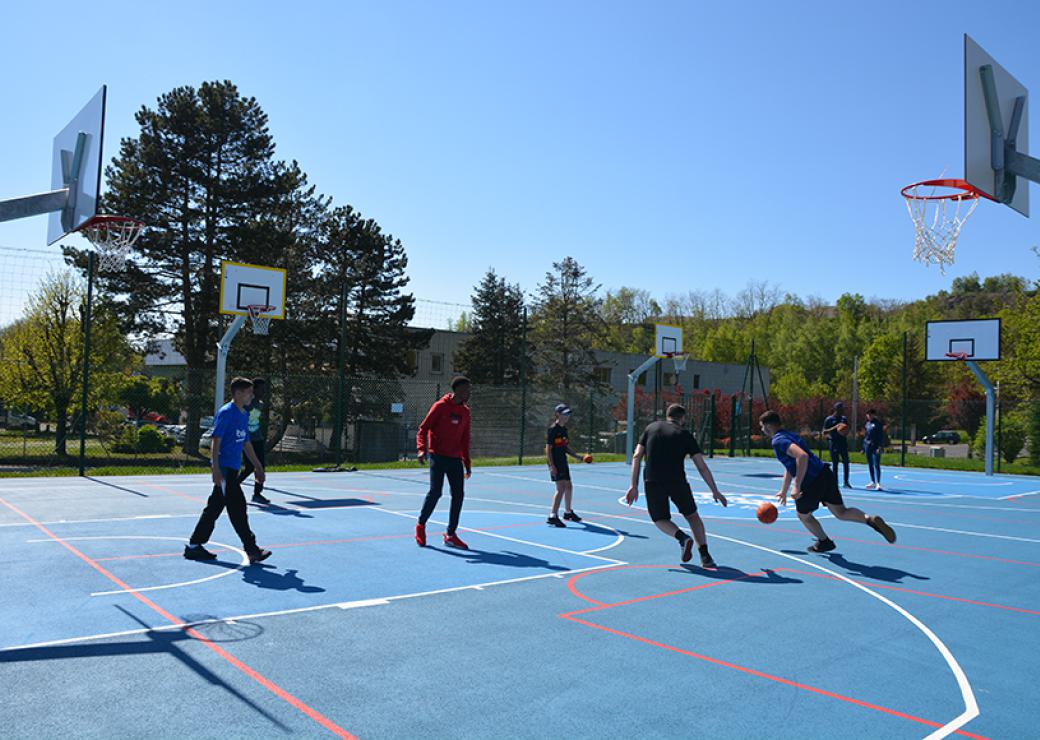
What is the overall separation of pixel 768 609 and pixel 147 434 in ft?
95.1

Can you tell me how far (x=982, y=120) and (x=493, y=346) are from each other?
43.7 m

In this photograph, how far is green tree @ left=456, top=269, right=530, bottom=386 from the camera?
49.3 metres

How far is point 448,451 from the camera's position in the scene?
9.43 meters

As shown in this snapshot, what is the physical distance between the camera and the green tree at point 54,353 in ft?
105

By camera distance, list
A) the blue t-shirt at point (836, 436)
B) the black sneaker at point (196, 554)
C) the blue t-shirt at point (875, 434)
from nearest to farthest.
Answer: the black sneaker at point (196, 554), the blue t-shirt at point (836, 436), the blue t-shirt at point (875, 434)

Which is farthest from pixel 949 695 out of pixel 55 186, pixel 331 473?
pixel 331 473

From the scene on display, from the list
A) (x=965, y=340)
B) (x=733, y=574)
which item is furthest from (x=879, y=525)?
(x=965, y=340)

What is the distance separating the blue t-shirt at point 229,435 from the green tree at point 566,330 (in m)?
39.2

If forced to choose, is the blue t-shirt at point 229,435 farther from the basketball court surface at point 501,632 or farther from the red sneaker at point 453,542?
the red sneaker at point 453,542

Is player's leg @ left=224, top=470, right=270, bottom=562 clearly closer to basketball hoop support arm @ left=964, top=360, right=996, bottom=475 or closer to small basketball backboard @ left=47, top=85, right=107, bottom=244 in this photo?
small basketball backboard @ left=47, top=85, right=107, bottom=244

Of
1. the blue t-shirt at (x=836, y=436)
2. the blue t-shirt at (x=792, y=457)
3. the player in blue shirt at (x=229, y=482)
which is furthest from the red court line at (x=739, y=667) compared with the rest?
the blue t-shirt at (x=836, y=436)

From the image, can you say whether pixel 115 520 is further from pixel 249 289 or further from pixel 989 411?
pixel 989 411

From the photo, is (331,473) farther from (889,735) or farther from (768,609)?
(889,735)

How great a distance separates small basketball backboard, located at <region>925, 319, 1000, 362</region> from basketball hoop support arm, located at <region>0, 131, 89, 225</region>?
27800 millimetres
